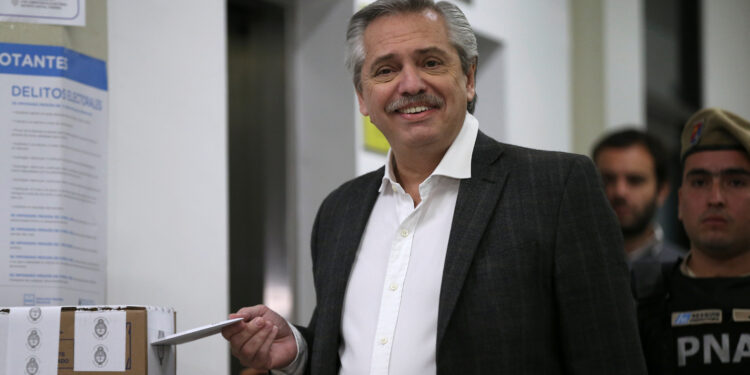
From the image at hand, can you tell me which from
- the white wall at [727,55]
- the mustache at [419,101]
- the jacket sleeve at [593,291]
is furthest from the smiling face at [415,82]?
the white wall at [727,55]

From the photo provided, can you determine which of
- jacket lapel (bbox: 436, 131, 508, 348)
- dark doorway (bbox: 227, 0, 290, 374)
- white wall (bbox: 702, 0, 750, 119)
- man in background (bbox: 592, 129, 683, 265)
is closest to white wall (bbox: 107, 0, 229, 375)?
dark doorway (bbox: 227, 0, 290, 374)

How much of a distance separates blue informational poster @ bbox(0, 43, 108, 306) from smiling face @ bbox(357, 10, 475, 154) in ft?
2.54

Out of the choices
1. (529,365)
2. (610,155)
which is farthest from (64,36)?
(610,155)

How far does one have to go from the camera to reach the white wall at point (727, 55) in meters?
7.37

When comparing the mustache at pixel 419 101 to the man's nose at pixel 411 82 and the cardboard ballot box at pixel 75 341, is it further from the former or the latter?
the cardboard ballot box at pixel 75 341

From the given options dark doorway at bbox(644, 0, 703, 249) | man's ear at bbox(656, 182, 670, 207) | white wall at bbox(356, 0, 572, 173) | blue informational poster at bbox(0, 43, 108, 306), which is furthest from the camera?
dark doorway at bbox(644, 0, 703, 249)

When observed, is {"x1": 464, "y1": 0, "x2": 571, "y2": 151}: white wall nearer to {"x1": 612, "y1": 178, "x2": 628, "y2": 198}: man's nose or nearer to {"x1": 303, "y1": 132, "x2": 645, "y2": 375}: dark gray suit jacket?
{"x1": 612, "y1": 178, "x2": 628, "y2": 198}: man's nose

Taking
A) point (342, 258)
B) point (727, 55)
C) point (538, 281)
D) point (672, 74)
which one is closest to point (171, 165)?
point (342, 258)

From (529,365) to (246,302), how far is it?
1998mm

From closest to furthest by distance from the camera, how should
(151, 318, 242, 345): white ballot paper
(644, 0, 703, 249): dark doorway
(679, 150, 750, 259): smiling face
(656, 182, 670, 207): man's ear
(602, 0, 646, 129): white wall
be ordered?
(151, 318, 242, 345): white ballot paper → (679, 150, 750, 259): smiling face → (656, 182, 670, 207): man's ear → (602, 0, 646, 129): white wall → (644, 0, 703, 249): dark doorway

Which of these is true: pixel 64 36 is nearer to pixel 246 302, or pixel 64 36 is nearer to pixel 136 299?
pixel 136 299

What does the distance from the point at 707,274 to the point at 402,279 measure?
A: 88 centimetres

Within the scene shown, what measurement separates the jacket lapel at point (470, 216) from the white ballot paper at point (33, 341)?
2.47ft

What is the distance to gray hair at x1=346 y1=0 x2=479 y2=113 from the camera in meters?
2.13
